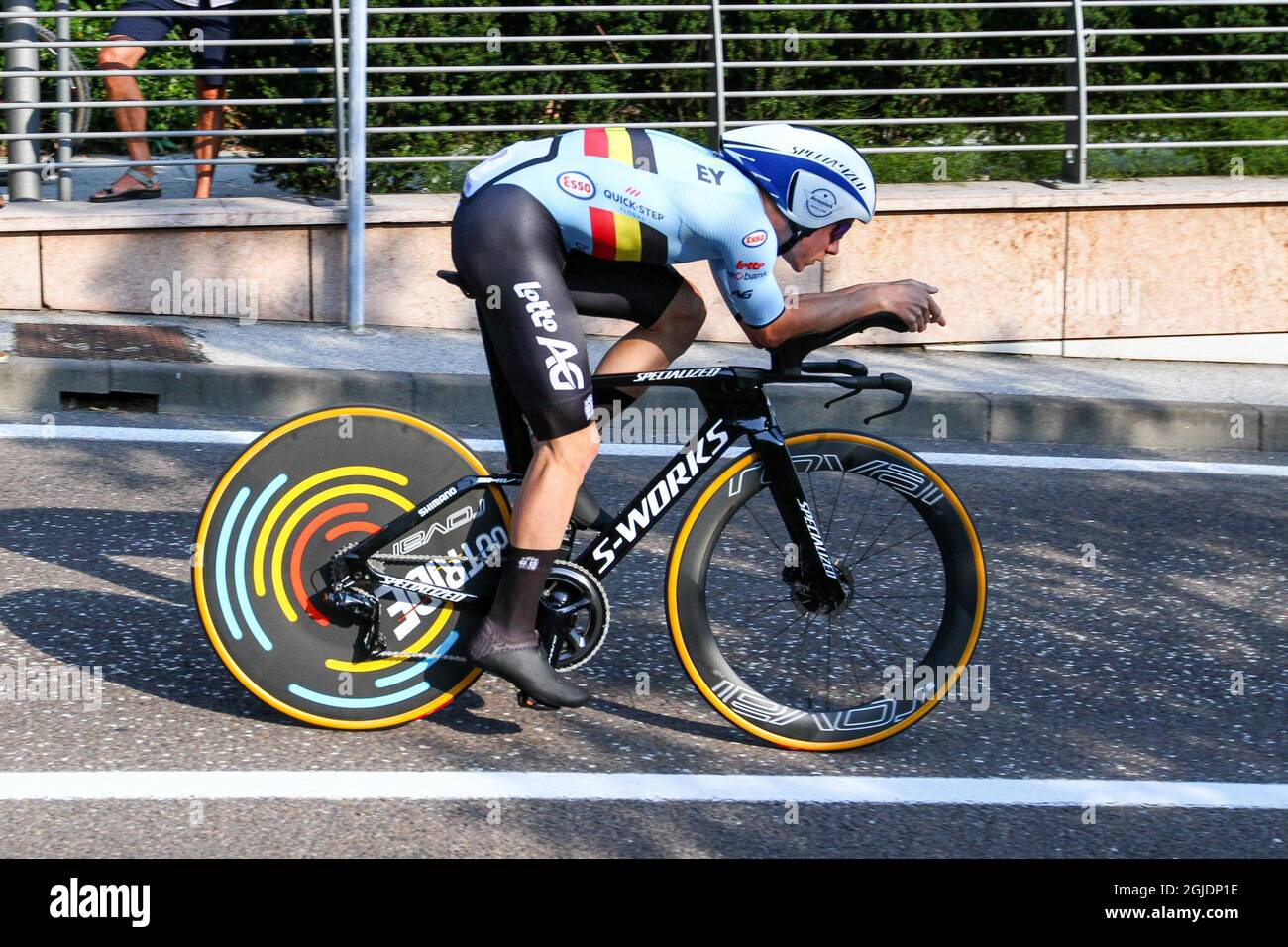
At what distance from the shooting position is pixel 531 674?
14.3ft

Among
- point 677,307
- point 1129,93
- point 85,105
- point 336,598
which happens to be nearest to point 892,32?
point 1129,93

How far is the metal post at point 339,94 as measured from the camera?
9.27 meters

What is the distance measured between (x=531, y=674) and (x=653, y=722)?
46cm

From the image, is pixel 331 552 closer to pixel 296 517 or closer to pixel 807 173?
pixel 296 517

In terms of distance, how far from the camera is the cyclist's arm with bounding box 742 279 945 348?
4168 mm

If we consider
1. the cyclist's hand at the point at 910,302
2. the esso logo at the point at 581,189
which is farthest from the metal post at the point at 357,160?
the cyclist's hand at the point at 910,302

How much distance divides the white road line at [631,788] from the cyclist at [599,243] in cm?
34

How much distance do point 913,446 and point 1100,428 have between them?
0.98m

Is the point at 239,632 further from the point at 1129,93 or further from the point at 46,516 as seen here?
the point at 1129,93

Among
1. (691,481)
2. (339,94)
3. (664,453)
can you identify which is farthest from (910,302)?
(339,94)

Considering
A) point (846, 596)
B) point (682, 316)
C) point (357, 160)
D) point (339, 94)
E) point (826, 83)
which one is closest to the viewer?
point (846, 596)

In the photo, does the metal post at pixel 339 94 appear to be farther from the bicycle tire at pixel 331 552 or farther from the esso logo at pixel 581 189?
the esso logo at pixel 581 189

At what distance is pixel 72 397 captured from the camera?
7723 mm
